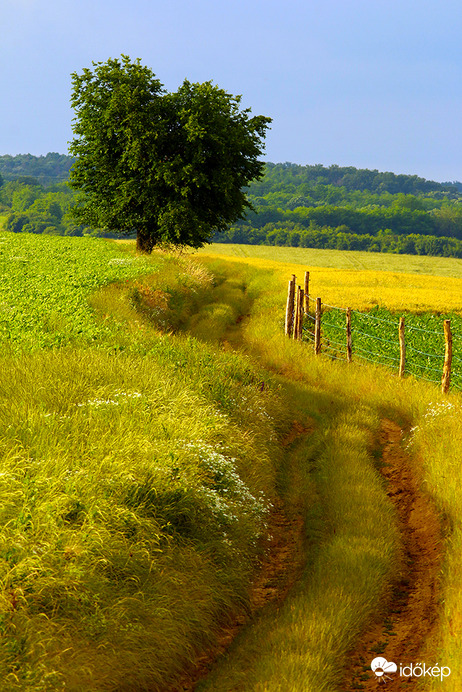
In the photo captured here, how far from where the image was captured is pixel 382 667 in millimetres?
5398

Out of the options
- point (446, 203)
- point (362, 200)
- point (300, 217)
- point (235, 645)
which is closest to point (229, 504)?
point (235, 645)

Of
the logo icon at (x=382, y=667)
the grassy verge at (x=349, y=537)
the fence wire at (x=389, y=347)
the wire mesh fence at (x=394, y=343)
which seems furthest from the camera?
the fence wire at (x=389, y=347)

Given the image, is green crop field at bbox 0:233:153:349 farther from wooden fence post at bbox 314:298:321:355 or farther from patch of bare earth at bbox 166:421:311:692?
wooden fence post at bbox 314:298:321:355

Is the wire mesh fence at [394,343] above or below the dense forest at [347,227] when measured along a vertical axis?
below

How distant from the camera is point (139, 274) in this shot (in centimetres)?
2572

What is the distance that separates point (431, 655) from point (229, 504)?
265 cm

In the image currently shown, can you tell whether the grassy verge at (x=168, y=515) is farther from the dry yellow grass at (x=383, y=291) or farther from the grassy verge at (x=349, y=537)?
the dry yellow grass at (x=383, y=291)

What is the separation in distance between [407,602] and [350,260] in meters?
63.7

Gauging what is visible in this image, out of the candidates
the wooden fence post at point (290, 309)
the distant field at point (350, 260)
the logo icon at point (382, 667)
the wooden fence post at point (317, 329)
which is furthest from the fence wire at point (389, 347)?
the distant field at point (350, 260)

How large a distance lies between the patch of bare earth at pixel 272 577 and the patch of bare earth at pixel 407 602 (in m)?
1.16

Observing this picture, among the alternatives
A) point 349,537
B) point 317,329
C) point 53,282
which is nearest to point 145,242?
point 53,282

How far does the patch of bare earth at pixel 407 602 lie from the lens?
5.39 metres

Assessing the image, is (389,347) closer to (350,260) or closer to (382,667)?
(382,667)

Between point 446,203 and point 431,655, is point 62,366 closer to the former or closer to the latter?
point 431,655
